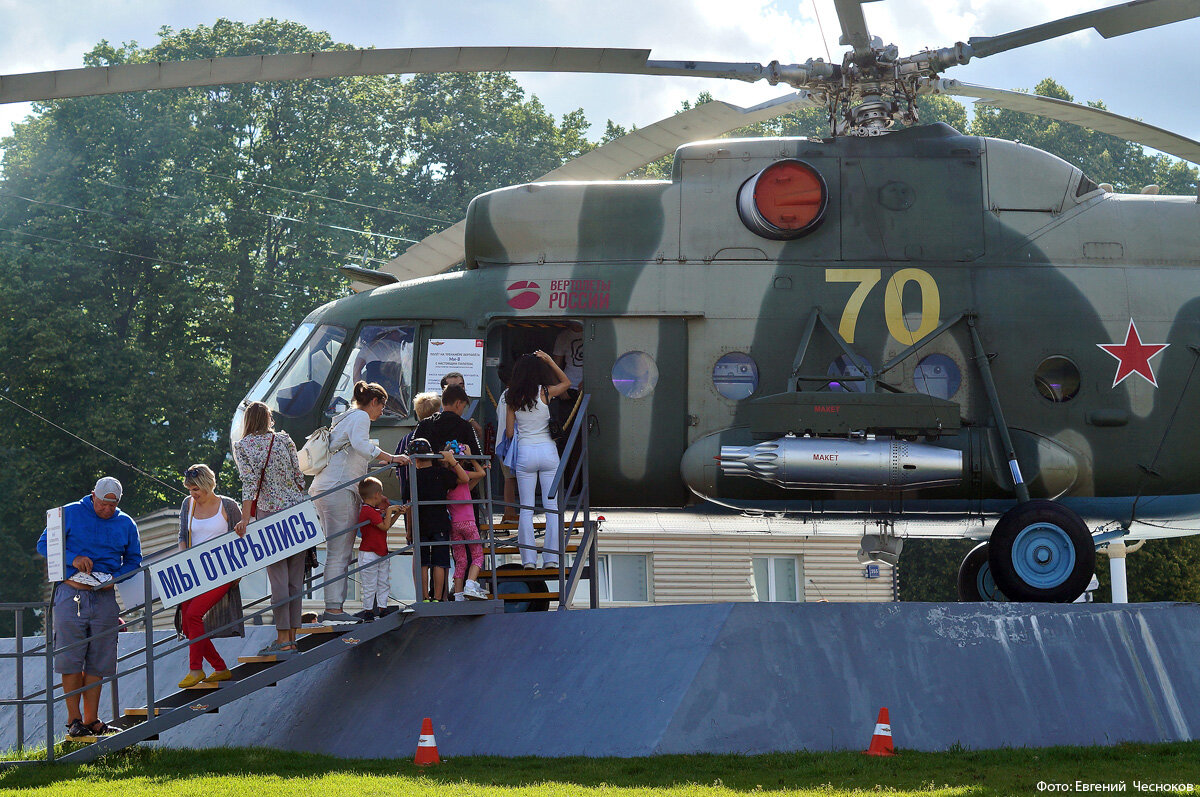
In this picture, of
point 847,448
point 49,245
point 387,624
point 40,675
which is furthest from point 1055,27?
point 49,245

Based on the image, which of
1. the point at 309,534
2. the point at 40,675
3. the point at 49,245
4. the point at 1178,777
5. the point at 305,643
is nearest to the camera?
the point at 1178,777

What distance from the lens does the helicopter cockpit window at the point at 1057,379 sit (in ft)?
36.2

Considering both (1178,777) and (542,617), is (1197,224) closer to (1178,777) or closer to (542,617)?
(1178,777)

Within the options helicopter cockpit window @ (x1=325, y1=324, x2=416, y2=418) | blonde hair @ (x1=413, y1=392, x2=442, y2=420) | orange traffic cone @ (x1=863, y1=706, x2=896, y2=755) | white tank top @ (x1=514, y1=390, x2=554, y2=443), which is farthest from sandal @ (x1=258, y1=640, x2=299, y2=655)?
orange traffic cone @ (x1=863, y1=706, x2=896, y2=755)

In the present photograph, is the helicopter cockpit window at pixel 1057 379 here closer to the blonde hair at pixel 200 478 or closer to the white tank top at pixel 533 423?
the white tank top at pixel 533 423

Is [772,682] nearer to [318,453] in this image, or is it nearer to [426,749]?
[426,749]

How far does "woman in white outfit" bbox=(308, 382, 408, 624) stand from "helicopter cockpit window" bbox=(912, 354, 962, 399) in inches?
186

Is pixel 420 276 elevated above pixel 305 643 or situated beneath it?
elevated above

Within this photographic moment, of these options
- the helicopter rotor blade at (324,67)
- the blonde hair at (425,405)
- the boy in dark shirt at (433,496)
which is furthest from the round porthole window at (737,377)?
the boy in dark shirt at (433,496)

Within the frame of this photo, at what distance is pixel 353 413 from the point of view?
9484 millimetres

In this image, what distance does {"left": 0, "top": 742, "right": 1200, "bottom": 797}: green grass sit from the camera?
7301 millimetres

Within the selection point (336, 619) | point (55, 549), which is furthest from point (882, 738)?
point (55, 549)

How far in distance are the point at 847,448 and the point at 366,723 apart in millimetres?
4494

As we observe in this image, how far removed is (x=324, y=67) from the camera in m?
10.4
